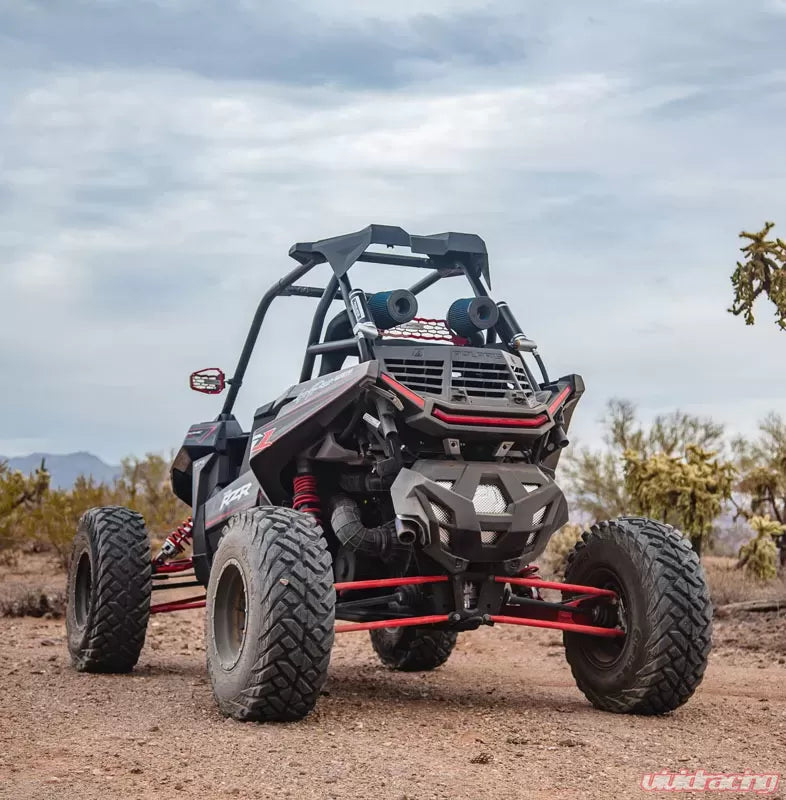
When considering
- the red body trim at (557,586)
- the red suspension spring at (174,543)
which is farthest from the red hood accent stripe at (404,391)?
the red suspension spring at (174,543)

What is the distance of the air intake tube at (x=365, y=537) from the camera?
648cm

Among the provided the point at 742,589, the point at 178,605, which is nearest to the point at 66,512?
the point at 742,589

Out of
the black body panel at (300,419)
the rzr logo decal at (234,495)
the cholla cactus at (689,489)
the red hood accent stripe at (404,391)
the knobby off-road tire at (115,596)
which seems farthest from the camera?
the cholla cactus at (689,489)

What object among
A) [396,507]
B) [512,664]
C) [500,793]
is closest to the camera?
[500,793]

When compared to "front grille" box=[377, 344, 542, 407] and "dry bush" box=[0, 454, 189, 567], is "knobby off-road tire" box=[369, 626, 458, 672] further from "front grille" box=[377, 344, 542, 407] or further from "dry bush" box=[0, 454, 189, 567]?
"dry bush" box=[0, 454, 189, 567]

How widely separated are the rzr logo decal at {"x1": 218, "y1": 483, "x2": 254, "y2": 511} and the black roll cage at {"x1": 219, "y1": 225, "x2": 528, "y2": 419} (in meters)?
0.80

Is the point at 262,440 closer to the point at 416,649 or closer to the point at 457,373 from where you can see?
the point at 457,373

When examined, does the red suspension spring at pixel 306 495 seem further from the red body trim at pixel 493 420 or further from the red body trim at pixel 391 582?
the red body trim at pixel 493 420

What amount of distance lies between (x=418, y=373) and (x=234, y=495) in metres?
1.95

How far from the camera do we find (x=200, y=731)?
5.55 metres

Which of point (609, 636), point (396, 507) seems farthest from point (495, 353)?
point (609, 636)

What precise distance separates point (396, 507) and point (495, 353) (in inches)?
42.8

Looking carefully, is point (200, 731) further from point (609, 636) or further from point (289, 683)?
point (609, 636)

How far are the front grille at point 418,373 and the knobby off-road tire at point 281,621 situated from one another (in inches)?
36.4
